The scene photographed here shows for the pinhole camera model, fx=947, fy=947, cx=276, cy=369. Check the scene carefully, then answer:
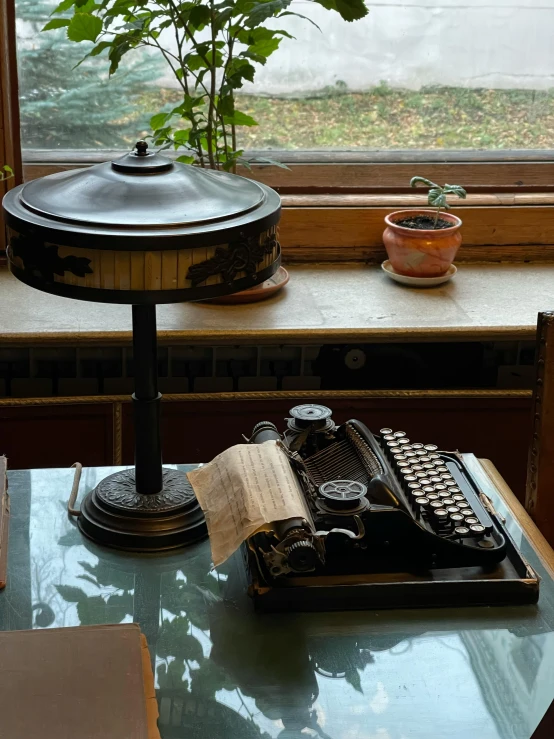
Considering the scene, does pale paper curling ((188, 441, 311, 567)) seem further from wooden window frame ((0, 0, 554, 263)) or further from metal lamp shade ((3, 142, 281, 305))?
wooden window frame ((0, 0, 554, 263))

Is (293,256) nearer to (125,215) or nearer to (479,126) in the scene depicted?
(479,126)

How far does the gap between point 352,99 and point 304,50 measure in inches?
8.3

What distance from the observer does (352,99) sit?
2.94 metres

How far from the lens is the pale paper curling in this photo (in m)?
1.31

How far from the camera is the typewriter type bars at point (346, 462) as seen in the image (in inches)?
58.7

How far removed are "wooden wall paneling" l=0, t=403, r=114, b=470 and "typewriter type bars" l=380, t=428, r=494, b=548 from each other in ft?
3.23

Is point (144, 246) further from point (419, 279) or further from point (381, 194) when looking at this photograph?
point (381, 194)

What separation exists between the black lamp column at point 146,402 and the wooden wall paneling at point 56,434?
0.90 m

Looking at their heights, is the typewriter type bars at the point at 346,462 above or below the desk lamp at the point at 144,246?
below

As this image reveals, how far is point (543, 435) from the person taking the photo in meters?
1.75

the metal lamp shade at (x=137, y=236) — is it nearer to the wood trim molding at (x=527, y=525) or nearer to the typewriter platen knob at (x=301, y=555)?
the typewriter platen knob at (x=301, y=555)

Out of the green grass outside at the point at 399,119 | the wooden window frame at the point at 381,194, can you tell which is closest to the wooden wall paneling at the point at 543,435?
the wooden window frame at the point at 381,194

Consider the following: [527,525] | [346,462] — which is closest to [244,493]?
[346,462]

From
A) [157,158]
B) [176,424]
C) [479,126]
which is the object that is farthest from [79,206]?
[479,126]
